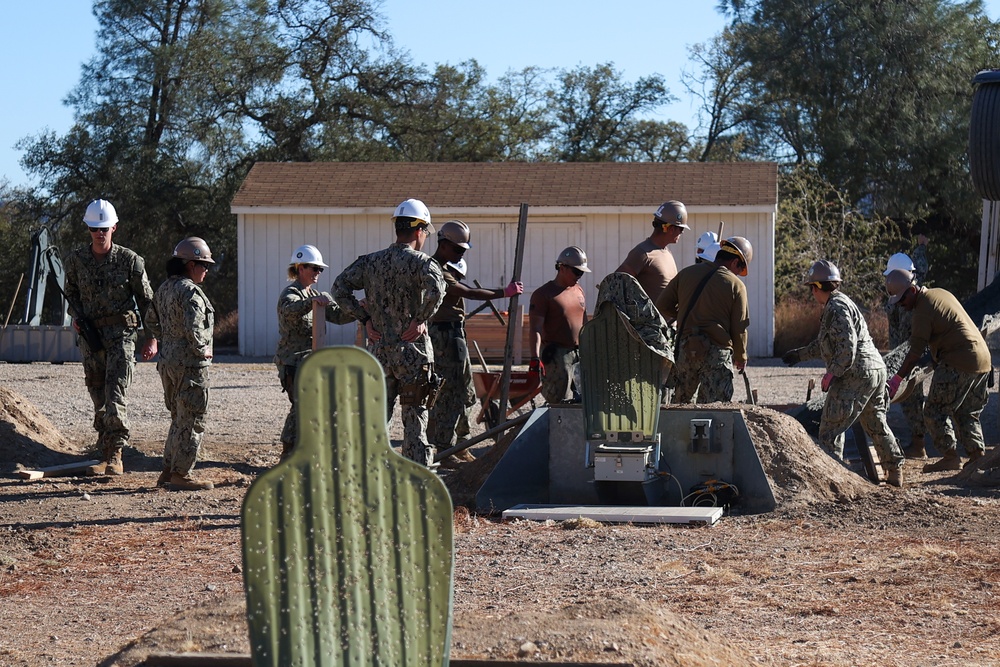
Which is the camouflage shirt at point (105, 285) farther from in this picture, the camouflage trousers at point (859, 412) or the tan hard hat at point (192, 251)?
the camouflage trousers at point (859, 412)

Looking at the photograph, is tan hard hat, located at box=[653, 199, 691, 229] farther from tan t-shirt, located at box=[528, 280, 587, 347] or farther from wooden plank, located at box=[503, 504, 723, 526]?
wooden plank, located at box=[503, 504, 723, 526]

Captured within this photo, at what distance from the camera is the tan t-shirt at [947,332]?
34.5 feet

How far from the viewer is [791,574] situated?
6.52 metres

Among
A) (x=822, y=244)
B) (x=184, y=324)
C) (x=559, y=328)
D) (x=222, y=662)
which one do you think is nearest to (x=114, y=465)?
(x=184, y=324)

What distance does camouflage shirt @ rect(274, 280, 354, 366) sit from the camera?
9562mm

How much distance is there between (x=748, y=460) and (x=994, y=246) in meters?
11.1

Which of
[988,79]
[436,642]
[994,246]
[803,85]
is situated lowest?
[436,642]

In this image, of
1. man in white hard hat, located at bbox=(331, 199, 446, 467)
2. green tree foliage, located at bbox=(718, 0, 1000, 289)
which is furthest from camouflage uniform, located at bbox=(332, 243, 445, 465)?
green tree foliage, located at bbox=(718, 0, 1000, 289)

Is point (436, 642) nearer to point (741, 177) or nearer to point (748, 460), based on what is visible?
point (748, 460)

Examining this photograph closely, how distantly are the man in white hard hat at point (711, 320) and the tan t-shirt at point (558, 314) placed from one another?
0.80m

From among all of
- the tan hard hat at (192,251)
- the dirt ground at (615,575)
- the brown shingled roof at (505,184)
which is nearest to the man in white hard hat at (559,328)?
the dirt ground at (615,575)

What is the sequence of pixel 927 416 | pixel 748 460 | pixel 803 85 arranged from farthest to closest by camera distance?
pixel 803 85, pixel 927 416, pixel 748 460

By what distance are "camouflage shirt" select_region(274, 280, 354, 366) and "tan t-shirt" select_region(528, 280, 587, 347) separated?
1.77 m

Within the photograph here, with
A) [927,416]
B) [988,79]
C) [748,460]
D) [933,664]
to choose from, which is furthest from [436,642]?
[988,79]
